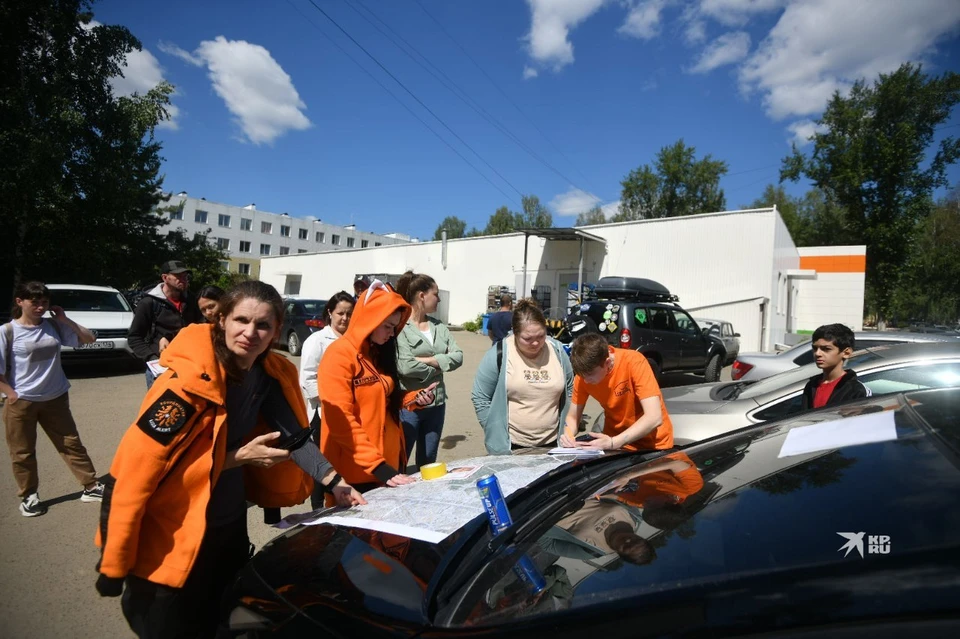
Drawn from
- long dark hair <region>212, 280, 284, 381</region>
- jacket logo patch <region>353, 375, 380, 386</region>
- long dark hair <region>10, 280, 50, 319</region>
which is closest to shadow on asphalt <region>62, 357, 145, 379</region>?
long dark hair <region>10, 280, 50, 319</region>

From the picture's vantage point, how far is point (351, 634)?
1.26 m

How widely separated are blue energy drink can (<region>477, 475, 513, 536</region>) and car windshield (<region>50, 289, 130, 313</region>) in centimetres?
1172

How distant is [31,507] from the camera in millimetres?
4090

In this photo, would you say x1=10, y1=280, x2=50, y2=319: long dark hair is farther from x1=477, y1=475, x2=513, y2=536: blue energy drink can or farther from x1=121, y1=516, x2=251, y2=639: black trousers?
x1=477, y1=475, x2=513, y2=536: blue energy drink can

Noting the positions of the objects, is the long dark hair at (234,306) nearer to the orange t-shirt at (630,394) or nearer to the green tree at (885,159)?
the orange t-shirt at (630,394)

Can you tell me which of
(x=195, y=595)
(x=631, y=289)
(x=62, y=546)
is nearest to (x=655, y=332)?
(x=631, y=289)

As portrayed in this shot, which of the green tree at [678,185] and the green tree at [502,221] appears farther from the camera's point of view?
the green tree at [502,221]

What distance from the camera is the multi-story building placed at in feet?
185

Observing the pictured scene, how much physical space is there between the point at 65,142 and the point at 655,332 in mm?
15538

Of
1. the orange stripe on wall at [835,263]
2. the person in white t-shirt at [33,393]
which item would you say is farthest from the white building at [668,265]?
the person in white t-shirt at [33,393]

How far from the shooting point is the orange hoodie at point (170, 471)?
1541 millimetres

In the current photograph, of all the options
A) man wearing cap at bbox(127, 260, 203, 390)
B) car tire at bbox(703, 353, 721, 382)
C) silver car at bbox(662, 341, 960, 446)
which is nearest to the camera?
silver car at bbox(662, 341, 960, 446)

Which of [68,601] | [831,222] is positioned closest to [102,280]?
[68,601]

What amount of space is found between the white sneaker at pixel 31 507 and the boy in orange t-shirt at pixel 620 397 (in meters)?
4.21
